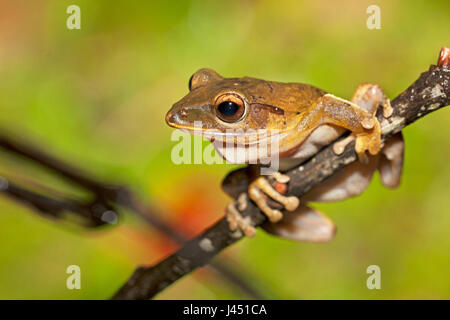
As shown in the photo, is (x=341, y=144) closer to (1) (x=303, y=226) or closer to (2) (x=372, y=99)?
(2) (x=372, y=99)

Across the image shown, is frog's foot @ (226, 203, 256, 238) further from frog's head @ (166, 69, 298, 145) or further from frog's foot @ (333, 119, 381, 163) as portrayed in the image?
Result: frog's foot @ (333, 119, 381, 163)

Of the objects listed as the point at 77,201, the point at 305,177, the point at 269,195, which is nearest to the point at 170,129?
the point at 77,201

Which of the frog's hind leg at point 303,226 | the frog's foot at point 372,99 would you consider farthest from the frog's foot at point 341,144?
the frog's hind leg at point 303,226

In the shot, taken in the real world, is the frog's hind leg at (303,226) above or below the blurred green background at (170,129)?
below

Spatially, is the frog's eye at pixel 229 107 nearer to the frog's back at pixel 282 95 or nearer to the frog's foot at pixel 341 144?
the frog's back at pixel 282 95

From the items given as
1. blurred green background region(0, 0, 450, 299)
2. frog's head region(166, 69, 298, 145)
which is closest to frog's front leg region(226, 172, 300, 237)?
frog's head region(166, 69, 298, 145)

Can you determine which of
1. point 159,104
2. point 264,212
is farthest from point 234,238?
point 159,104
